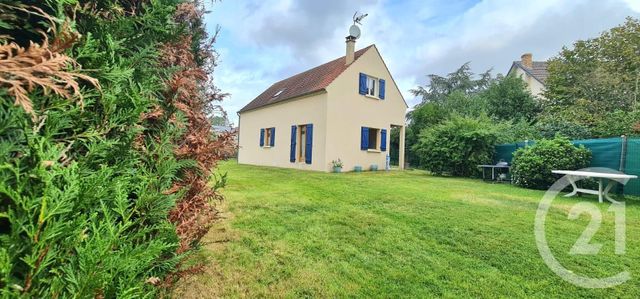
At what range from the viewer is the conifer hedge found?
3.36 ft

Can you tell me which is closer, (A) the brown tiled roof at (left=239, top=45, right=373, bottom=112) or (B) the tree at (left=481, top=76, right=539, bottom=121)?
(A) the brown tiled roof at (left=239, top=45, right=373, bottom=112)

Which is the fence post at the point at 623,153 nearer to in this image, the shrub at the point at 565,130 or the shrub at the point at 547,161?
the shrub at the point at 547,161

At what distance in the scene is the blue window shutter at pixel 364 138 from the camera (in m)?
13.9

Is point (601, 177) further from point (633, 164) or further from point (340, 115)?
point (340, 115)

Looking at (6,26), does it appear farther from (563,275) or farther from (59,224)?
(563,275)

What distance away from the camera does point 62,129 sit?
126 cm

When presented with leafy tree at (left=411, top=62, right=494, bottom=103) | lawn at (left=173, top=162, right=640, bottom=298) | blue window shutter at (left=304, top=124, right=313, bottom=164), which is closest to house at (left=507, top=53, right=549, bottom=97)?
leafy tree at (left=411, top=62, right=494, bottom=103)

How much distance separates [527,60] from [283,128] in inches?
937

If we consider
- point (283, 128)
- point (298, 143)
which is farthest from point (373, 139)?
point (283, 128)

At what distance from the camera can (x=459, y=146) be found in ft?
41.3

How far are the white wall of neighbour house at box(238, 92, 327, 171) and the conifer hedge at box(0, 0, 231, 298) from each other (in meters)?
11.2

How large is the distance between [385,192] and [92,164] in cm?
629

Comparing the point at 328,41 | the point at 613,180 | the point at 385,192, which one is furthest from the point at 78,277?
the point at 328,41

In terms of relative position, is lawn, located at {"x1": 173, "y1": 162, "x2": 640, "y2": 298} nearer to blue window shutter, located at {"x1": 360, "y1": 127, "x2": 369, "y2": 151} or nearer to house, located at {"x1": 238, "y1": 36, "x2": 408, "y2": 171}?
house, located at {"x1": 238, "y1": 36, "x2": 408, "y2": 171}
